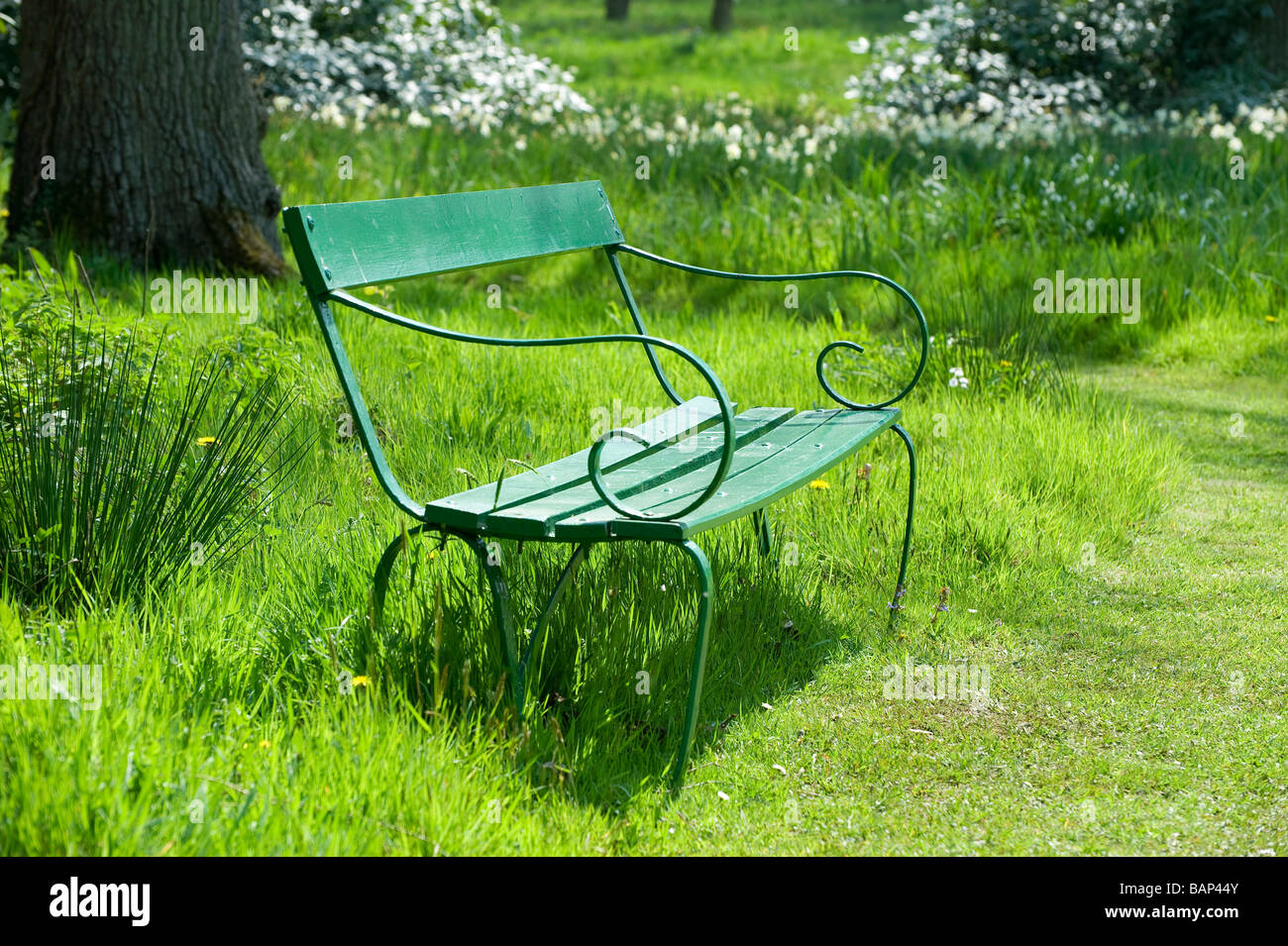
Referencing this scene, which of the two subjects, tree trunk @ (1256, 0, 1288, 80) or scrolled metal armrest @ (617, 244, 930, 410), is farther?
tree trunk @ (1256, 0, 1288, 80)

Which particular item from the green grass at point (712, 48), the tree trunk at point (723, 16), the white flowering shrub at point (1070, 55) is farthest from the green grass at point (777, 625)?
the tree trunk at point (723, 16)

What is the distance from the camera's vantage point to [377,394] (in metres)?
4.25

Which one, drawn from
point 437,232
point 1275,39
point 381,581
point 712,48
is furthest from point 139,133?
point 712,48

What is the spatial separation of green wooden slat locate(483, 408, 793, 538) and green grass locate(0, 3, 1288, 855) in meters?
0.26

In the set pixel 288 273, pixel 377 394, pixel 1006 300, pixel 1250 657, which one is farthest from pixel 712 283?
pixel 1250 657

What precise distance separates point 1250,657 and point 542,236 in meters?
2.08

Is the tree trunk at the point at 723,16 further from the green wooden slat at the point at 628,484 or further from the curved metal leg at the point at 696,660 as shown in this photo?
the curved metal leg at the point at 696,660

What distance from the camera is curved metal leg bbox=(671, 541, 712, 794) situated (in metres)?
2.24

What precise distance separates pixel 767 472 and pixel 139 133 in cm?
394

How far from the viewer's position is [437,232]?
2.89m

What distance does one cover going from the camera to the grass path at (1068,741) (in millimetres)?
2344

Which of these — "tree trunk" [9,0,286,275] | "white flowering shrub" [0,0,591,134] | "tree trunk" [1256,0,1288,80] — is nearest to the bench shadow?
"tree trunk" [9,0,286,275]

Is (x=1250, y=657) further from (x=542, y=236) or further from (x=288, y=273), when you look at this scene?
(x=288, y=273)

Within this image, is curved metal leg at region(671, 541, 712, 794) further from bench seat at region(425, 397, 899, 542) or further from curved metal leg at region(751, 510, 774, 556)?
curved metal leg at region(751, 510, 774, 556)
